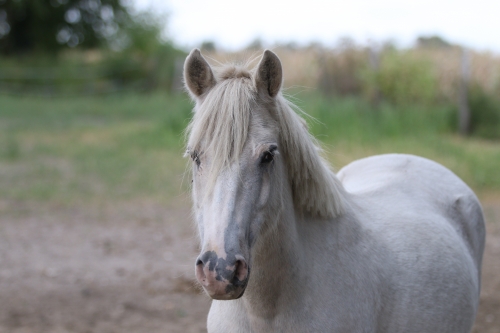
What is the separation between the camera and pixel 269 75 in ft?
6.68

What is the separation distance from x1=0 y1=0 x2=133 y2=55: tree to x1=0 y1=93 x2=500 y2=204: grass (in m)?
12.9

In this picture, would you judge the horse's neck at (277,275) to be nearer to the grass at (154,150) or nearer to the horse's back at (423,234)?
the horse's back at (423,234)

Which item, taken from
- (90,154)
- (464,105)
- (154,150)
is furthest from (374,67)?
(90,154)

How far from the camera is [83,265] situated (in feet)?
18.3

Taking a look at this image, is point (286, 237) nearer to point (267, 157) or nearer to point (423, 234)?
point (267, 157)

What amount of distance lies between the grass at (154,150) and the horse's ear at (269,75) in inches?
176

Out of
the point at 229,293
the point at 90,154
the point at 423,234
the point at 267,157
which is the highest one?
the point at 267,157

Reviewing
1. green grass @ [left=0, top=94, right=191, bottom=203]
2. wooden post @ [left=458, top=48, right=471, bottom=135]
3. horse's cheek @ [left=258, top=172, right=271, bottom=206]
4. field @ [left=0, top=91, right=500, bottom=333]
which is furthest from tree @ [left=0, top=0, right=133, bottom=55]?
horse's cheek @ [left=258, top=172, right=271, bottom=206]

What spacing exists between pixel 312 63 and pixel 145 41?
1501 cm

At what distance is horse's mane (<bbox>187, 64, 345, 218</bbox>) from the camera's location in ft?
6.17

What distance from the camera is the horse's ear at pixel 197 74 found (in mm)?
2061

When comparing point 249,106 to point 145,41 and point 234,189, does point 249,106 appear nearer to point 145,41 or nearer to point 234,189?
point 234,189

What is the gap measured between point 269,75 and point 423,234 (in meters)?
1.24

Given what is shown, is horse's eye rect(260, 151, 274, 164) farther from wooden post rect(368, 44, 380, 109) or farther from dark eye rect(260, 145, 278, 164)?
wooden post rect(368, 44, 380, 109)
